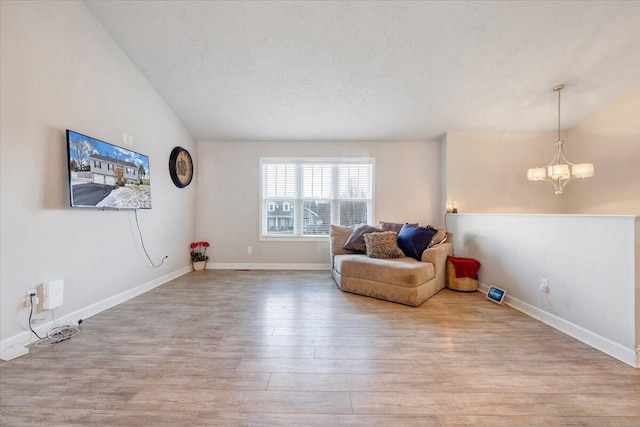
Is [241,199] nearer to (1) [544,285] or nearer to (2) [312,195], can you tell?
(2) [312,195]

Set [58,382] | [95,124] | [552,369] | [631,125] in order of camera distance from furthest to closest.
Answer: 1. [631,125]
2. [95,124]
3. [552,369]
4. [58,382]

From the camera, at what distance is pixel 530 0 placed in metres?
2.42

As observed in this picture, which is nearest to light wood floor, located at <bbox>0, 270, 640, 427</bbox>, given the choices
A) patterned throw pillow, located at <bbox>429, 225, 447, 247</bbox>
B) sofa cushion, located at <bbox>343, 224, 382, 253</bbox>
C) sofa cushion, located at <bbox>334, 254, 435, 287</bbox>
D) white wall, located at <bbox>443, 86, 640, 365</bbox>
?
white wall, located at <bbox>443, 86, 640, 365</bbox>

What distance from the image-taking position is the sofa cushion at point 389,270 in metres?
2.93

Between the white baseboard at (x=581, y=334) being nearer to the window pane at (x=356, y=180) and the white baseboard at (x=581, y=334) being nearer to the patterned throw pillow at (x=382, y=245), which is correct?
the patterned throw pillow at (x=382, y=245)

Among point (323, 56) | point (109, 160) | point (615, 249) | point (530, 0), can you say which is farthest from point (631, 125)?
point (109, 160)

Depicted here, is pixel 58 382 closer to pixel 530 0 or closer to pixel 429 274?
pixel 429 274

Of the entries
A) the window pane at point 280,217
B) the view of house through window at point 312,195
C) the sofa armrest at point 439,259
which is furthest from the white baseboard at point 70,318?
the sofa armrest at point 439,259

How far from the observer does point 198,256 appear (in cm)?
464

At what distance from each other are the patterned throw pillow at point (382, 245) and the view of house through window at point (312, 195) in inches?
43.3

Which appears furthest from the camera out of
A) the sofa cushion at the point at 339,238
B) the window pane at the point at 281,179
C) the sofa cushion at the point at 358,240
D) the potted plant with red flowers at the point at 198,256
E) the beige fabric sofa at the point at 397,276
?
the window pane at the point at 281,179

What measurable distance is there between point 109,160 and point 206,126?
1.88 metres

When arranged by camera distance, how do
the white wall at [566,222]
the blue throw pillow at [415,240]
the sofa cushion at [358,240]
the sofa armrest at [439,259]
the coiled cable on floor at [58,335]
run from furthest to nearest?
the sofa cushion at [358,240], the blue throw pillow at [415,240], the sofa armrest at [439,259], the coiled cable on floor at [58,335], the white wall at [566,222]

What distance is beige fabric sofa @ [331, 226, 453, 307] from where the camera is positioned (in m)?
2.93
